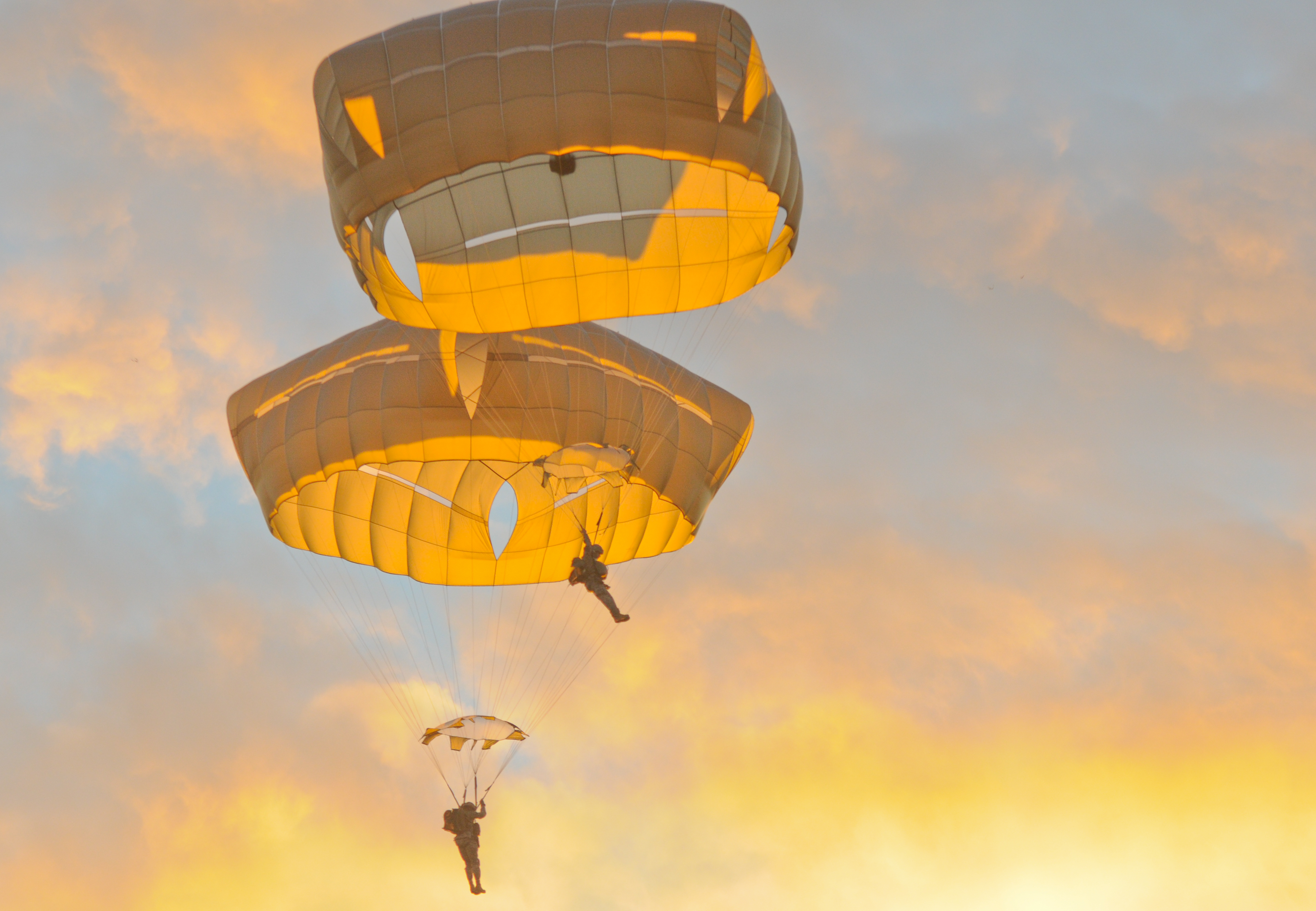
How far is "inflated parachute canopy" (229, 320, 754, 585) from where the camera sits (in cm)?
2205

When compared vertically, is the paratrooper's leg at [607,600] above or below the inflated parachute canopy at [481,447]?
below

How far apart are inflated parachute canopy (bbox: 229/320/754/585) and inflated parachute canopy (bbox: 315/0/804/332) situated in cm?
226

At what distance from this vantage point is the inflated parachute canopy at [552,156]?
741 inches

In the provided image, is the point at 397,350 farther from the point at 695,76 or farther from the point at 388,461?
the point at 695,76

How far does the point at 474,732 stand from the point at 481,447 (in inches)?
155

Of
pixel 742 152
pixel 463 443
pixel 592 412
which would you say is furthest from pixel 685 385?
pixel 742 152

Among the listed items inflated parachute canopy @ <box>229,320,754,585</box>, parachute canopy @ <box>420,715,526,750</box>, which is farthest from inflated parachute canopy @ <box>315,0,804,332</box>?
parachute canopy @ <box>420,715,526,750</box>

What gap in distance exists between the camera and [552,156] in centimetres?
2002

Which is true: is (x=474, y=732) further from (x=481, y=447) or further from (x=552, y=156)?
(x=552, y=156)

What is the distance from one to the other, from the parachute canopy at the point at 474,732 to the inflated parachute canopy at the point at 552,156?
18.8 ft

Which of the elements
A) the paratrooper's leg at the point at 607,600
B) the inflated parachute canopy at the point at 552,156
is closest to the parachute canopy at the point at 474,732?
the paratrooper's leg at the point at 607,600

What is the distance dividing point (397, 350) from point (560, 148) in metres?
5.00

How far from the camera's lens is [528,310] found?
2031cm

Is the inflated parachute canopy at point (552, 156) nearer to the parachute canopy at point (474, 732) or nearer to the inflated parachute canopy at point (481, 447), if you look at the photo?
the inflated parachute canopy at point (481, 447)
